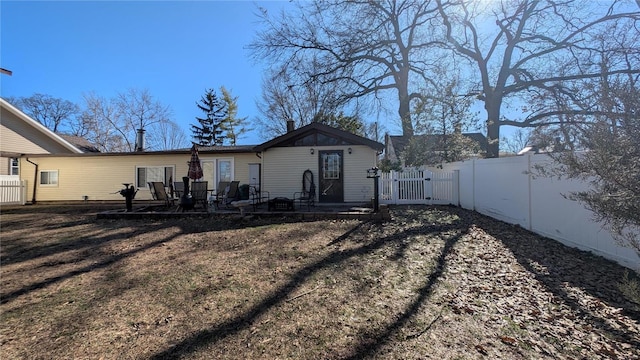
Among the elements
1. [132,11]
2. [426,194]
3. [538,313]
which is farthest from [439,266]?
[132,11]

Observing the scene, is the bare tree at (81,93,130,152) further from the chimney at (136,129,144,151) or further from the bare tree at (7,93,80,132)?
the chimney at (136,129,144,151)

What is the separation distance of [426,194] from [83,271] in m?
10.5

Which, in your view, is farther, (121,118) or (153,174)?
(121,118)

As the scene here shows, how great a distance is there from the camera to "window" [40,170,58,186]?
1497cm

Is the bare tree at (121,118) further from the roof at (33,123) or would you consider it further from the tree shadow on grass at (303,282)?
the tree shadow on grass at (303,282)

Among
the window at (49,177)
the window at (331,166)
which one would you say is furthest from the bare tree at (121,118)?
the window at (331,166)

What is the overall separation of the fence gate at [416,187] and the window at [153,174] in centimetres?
1039

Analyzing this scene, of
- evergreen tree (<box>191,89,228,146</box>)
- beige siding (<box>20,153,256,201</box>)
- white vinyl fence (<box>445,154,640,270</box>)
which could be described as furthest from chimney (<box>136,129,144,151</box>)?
white vinyl fence (<box>445,154,640,270</box>)

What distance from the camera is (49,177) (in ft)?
49.2

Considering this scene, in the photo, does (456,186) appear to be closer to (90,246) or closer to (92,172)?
(90,246)

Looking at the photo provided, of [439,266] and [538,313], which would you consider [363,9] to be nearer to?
[439,266]

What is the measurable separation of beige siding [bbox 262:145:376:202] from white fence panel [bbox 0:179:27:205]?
1254 cm

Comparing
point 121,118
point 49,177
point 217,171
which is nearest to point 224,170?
point 217,171

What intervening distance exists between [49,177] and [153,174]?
5.62 metres
